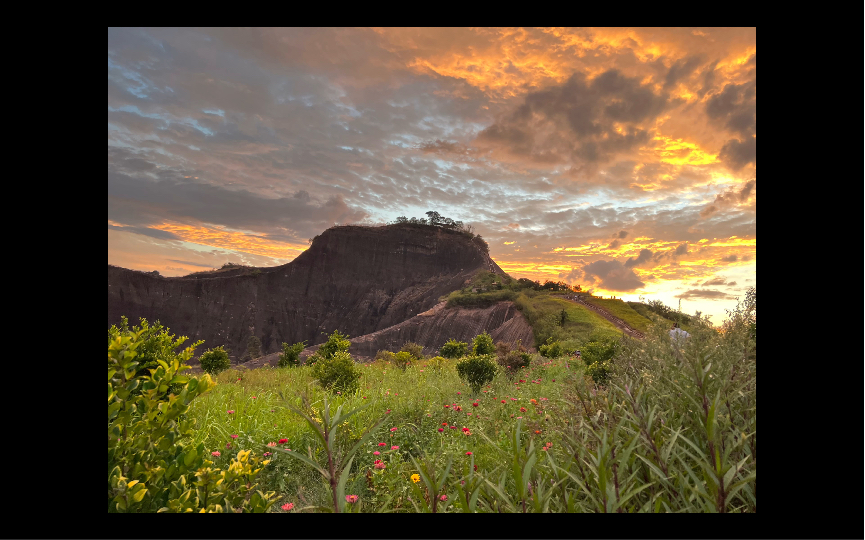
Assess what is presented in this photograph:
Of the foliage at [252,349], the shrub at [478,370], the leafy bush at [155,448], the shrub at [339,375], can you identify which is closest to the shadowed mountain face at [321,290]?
the foliage at [252,349]

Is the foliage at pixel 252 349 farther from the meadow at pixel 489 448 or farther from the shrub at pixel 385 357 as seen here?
the meadow at pixel 489 448

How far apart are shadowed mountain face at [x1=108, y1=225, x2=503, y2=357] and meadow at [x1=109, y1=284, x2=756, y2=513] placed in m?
38.2

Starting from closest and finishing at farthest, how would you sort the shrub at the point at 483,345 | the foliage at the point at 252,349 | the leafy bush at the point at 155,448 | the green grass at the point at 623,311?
the leafy bush at the point at 155,448 < the shrub at the point at 483,345 < the green grass at the point at 623,311 < the foliage at the point at 252,349

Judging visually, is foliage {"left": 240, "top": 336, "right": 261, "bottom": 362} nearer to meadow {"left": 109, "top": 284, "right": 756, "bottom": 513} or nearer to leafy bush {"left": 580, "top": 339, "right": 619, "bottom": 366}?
leafy bush {"left": 580, "top": 339, "right": 619, "bottom": 366}

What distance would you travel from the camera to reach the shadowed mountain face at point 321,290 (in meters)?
40.9

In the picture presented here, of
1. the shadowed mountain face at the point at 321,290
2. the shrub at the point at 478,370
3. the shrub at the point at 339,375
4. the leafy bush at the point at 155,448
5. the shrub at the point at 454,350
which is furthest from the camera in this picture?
the shadowed mountain face at the point at 321,290

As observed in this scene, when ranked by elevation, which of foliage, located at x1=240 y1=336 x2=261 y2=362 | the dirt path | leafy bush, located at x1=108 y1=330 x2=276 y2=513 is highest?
leafy bush, located at x1=108 y1=330 x2=276 y2=513

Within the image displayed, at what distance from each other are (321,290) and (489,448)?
4536cm

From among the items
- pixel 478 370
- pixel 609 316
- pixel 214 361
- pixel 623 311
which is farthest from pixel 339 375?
pixel 623 311

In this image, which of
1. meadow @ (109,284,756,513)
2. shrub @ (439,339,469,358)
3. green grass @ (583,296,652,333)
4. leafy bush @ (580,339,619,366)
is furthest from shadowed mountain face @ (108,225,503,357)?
meadow @ (109,284,756,513)

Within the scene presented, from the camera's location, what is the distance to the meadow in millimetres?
1527

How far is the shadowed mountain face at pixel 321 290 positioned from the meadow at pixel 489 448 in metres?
38.2
